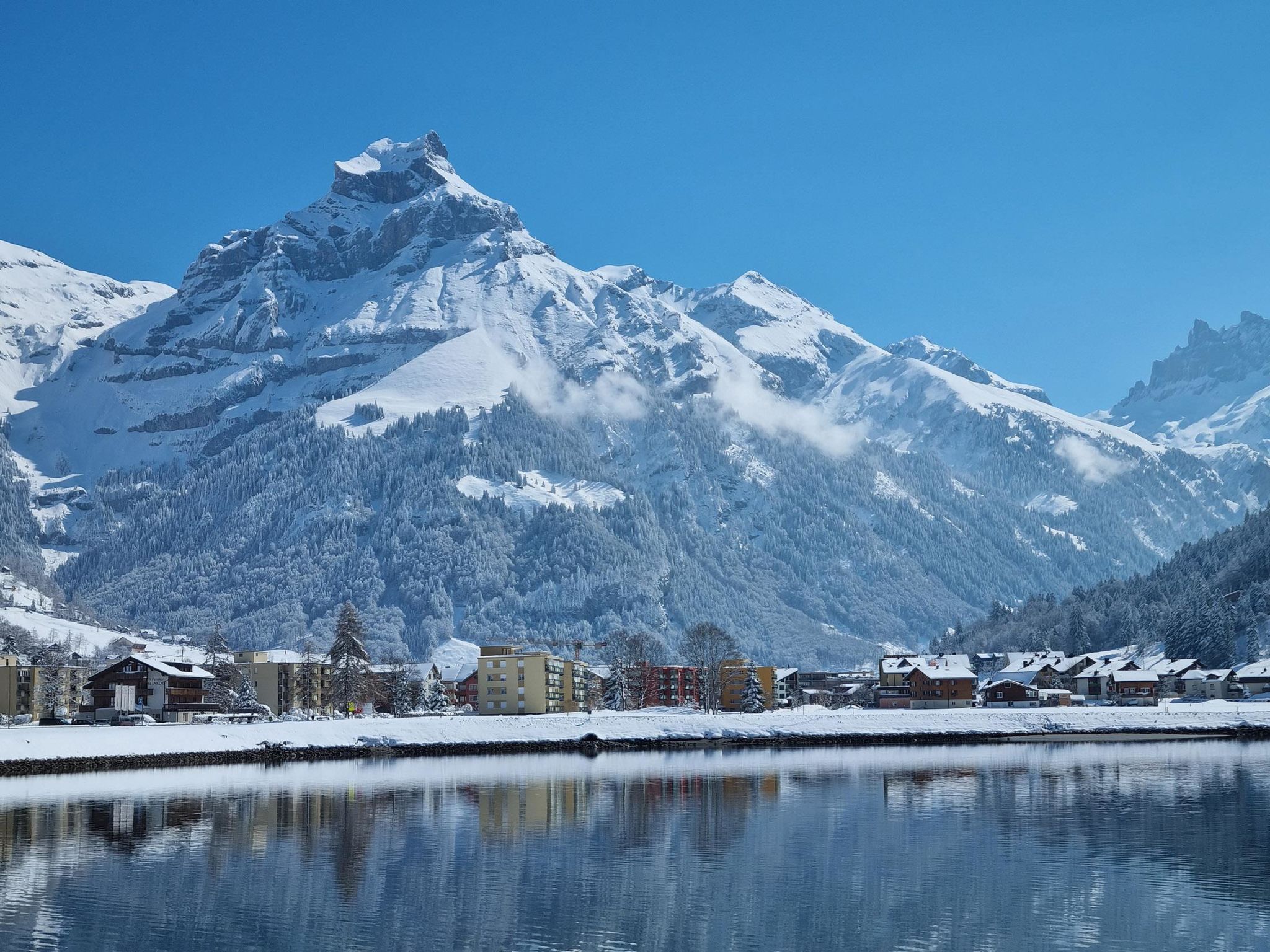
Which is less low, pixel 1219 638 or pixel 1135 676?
pixel 1219 638

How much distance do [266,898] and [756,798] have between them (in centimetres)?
3197

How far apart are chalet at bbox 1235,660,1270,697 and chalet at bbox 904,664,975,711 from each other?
112 ft

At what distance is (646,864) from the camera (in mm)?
48406

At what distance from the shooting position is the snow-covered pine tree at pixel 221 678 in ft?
524

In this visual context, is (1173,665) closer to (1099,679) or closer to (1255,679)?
(1099,679)

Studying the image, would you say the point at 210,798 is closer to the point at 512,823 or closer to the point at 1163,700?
the point at 512,823

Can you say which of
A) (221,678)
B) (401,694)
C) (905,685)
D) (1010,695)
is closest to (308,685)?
(221,678)

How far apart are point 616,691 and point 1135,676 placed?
6625cm

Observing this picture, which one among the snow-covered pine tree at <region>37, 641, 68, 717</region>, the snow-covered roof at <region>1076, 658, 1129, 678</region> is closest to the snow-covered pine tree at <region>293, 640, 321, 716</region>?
the snow-covered pine tree at <region>37, 641, 68, 717</region>

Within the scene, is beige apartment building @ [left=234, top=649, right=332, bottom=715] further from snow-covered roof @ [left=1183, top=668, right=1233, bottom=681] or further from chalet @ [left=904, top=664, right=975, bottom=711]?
snow-covered roof @ [left=1183, top=668, right=1233, bottom=681]

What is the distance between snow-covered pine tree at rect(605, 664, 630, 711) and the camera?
17750cm

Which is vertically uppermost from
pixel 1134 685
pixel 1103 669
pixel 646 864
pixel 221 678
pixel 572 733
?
pixel 221 678

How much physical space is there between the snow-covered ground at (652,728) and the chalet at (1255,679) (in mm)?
22161

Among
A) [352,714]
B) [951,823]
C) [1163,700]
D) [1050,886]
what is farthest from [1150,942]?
[1163,700]
